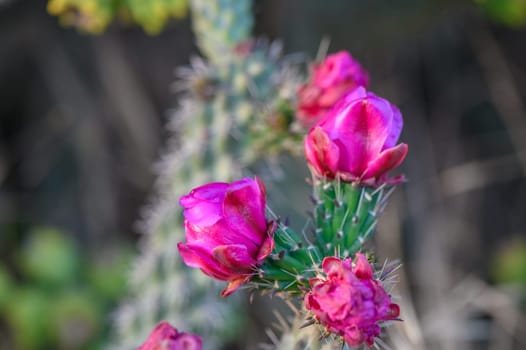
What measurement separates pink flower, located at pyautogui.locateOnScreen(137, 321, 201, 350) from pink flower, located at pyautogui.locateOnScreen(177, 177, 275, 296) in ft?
0.54

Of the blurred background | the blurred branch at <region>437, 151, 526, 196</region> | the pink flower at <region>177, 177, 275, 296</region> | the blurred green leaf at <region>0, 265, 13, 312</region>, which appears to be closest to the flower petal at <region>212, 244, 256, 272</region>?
the pink flower at <region>177, 177, 275, 296</region>

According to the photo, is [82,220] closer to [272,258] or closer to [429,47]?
[429,47]

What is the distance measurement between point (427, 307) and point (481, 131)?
46.0 inches

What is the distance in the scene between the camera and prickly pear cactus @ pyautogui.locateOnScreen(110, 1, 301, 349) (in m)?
2.14

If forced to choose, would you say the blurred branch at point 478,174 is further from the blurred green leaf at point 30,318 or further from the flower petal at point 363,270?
the flower petal at point 363,270

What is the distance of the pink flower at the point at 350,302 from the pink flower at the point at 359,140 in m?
0.26

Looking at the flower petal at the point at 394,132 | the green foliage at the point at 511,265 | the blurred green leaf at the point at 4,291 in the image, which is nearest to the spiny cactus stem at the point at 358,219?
the flower petal at the point at 394,132

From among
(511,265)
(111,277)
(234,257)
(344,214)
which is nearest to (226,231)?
(234,257)

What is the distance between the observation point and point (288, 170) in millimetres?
3266

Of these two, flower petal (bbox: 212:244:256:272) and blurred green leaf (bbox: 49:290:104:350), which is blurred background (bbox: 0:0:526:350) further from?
flower petal (bbox: 212:244:256:272)

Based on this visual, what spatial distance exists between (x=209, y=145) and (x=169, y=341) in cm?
96

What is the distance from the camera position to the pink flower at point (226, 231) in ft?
4.00

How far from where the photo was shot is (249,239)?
126 centimetres

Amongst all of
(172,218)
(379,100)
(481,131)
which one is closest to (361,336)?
(379,100)
